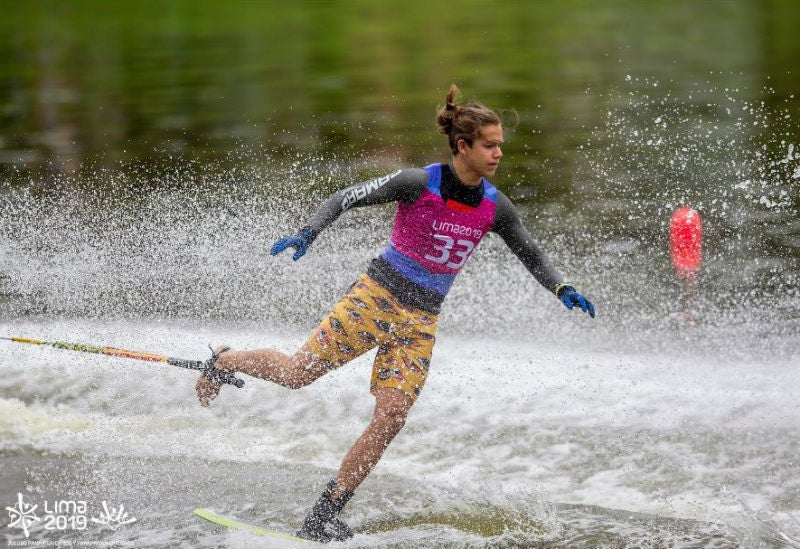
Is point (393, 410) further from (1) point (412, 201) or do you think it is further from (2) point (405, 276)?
(1) point (412, 201)

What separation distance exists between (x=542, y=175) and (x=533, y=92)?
7.59m

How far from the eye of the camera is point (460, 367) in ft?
27.6

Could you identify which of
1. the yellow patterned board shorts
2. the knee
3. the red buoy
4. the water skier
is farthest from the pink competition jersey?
the red buoy

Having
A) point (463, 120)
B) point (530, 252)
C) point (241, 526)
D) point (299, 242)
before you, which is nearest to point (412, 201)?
point (463, 120)

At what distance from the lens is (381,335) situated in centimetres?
610

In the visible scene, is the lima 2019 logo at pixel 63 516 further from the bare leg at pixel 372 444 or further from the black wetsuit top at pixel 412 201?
the black wetsuit top at pixel 412 201

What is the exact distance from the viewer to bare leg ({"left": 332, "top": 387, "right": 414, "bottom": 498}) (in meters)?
5.86

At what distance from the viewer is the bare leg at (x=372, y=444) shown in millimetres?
5855

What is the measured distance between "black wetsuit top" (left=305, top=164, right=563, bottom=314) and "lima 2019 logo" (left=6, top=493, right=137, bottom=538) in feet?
6.15

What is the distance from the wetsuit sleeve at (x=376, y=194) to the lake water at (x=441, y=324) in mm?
1639

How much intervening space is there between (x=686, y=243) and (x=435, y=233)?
5.82 m

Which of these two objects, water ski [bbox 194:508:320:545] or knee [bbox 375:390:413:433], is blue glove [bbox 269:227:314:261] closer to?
knee [bbox 375:390:413:433]

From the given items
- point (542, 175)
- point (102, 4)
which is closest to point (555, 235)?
point (542, 175)

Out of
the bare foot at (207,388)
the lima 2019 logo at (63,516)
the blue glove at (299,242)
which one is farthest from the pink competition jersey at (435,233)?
the lima 2019 logo at (63,516)
